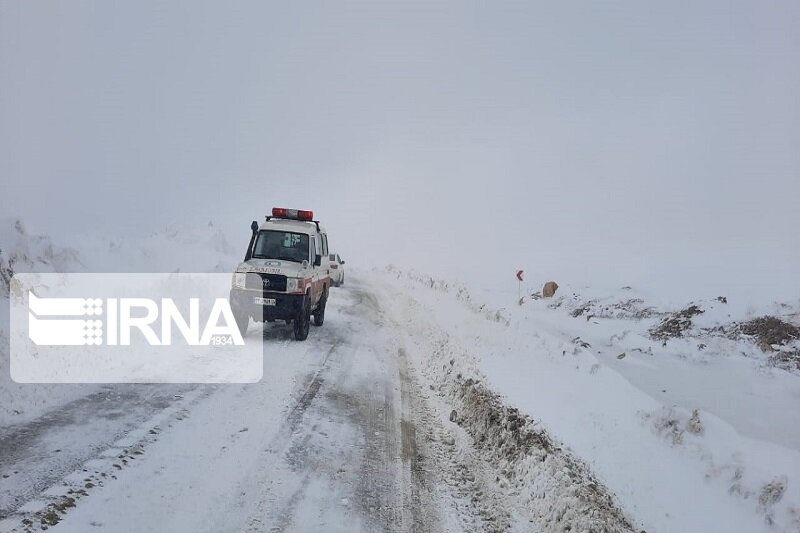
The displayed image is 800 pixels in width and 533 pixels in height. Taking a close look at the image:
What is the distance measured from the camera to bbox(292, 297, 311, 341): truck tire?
1190cm

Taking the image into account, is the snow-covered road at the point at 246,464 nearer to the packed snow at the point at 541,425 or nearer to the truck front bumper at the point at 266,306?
the packed snow at the point at 541,425

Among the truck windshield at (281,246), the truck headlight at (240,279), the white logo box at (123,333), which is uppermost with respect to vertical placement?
the truck windshield at (281,246)

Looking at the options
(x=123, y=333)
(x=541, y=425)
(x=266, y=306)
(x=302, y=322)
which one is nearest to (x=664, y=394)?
(x=541, y=425)

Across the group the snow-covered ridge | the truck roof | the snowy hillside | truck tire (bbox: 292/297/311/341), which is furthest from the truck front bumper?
the snow-covered ridge

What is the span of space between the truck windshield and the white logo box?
2.03 metres

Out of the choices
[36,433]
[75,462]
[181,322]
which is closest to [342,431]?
[75,462]

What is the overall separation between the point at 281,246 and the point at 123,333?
4.06 metres

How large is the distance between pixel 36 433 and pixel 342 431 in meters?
3.69

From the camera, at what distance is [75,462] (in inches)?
209

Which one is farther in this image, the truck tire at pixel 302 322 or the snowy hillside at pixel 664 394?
the truck tire at pixel 302 322

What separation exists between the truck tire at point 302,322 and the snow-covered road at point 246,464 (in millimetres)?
3197

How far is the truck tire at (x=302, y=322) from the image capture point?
39.0 feet

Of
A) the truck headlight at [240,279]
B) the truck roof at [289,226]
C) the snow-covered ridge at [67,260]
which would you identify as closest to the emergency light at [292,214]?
the truck roof at [289,226]

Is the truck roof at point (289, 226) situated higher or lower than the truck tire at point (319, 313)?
higher
